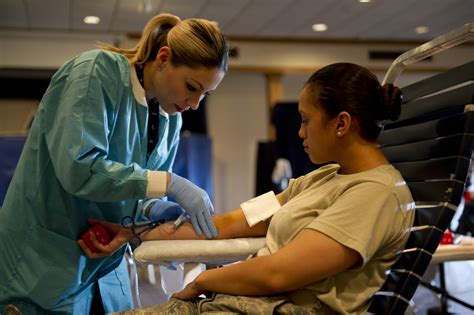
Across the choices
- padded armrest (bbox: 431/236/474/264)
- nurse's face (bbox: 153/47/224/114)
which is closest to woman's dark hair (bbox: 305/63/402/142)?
nurse's face (bbox: 153/47/224/114)

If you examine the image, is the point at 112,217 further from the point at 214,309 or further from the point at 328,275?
the point at 328,275

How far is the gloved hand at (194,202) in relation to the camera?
139 centimetres

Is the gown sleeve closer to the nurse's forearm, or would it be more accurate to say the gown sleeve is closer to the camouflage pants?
the nurse's forearm

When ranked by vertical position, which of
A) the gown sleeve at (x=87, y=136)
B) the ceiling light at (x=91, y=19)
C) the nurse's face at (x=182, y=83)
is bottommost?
the gown sleeve at (x=87, y=136)

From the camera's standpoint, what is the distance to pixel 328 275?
107 centimetres

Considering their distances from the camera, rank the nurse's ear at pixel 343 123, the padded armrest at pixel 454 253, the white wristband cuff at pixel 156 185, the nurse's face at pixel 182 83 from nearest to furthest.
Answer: the nurse's ear at pixel 343 123, the white wristband cuff at pixel 156 185, the nurse's face at pixel 182 83, the padded armrest at pixel 454 253

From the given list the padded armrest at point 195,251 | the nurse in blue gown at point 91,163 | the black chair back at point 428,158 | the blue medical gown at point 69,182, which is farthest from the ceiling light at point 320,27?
the padded armrest at point 195,251

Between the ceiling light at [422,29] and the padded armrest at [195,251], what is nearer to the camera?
the padded armrest at [195,251]

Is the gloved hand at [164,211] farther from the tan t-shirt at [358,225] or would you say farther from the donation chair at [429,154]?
the donation chair at [429,154]

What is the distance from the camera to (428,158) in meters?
1.36

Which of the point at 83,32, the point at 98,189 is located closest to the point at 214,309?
the point at 98,189

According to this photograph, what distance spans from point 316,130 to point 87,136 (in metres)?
0.49

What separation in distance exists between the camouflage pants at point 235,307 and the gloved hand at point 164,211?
1.20ft

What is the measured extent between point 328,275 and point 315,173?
383 mm
